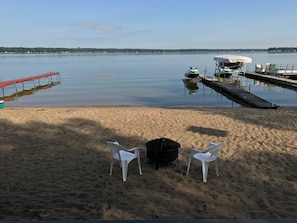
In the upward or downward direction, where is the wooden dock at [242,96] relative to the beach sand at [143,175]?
downward

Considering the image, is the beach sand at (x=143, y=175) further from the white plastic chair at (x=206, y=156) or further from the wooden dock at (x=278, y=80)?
the wooden dock at (x=278, y=80)

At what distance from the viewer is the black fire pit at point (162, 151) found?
5.63 meters

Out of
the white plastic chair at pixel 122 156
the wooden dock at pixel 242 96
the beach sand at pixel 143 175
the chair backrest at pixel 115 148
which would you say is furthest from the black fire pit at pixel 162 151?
the wooden dock at pixel 242 96

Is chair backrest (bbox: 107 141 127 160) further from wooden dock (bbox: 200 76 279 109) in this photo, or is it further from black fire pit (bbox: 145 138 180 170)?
wooden dock (bbox: 200 76 279 109)

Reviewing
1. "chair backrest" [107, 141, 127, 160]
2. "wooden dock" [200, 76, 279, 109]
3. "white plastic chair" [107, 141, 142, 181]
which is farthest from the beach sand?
"wooden dock" [200, 76, 279, 109]

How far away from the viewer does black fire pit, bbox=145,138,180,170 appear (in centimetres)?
563

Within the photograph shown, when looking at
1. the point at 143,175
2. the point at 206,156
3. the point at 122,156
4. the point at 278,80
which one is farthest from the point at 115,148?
the point at 278,80

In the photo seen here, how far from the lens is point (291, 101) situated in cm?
2088

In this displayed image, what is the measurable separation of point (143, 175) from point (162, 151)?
0.59 meters

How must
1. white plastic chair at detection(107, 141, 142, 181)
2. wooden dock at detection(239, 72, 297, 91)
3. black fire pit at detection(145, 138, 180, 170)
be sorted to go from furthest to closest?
wooden dock at detection(239, 72, 297, 91)
black fire pit at detection(145, 138, 180, 170)
white plastic chair at detection(107, 141, 142, 181)

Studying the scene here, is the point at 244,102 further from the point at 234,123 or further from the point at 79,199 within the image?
the point at 79,199

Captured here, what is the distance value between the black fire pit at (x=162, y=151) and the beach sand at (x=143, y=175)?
249 millimetres

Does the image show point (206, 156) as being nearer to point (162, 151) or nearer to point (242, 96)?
point (162, 151)

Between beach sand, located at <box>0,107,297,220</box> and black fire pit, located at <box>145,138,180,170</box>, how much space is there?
25 centimetres
